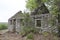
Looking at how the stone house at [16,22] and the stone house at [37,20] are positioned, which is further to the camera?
the stone house at [16,22]

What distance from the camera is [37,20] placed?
2181cm

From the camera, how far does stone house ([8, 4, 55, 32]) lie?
20.2 meters

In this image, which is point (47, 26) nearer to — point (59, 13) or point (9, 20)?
point (59, 13)

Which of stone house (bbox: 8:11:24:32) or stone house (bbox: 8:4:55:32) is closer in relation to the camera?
stone house (bbox: 8:4:55:32)

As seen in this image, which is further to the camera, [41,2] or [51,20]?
[41,2]

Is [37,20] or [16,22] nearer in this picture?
[37,20]

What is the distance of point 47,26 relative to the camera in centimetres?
1989

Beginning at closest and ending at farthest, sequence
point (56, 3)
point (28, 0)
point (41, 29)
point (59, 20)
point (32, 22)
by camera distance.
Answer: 1. point (56, 3)
2. point (59, 20)
3. point (41, 29)
4. point (32, 22)
5. point (28, 0)

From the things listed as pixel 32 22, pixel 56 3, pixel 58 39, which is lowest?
pixel 58 39

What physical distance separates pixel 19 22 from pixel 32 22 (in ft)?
11.7

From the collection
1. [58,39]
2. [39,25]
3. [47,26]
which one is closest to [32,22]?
[39,25]

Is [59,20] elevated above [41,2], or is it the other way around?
[41,2]

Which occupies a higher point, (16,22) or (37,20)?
(37,20)

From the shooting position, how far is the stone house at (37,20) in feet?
66.3
